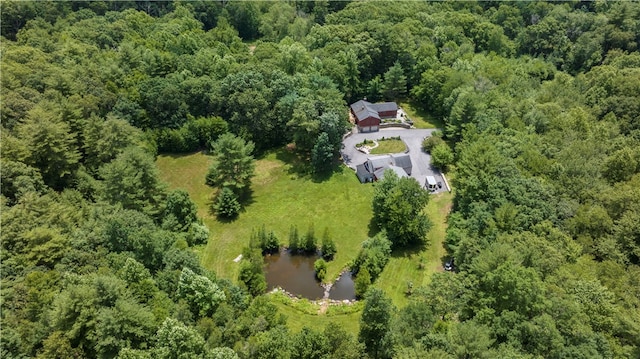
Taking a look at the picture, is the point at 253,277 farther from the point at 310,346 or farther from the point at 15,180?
the point at 15,180

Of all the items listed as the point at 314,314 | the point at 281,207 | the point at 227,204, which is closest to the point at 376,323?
the point at 314,314

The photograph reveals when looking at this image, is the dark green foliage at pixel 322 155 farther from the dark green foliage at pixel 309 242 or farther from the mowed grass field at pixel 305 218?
the dark green foliage at pixel 309 242

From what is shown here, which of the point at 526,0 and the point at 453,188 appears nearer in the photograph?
the point at 453,188

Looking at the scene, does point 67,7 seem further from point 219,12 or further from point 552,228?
point 552,228

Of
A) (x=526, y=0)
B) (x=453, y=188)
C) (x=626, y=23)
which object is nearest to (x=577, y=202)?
(x=453, y=188)

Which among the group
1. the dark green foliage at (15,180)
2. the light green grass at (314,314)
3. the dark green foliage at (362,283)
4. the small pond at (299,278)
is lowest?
the small pond at (299,278)

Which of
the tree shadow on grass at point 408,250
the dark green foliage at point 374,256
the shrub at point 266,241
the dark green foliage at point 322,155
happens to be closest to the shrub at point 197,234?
the shrub at point 266,241
